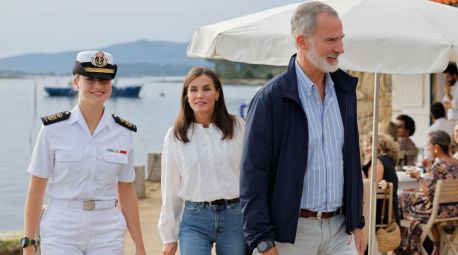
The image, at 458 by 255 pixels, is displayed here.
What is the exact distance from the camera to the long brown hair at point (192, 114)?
Answer: 4.80m

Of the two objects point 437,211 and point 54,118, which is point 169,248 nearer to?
point 54,118

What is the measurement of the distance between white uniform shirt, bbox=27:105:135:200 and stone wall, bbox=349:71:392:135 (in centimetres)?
1127

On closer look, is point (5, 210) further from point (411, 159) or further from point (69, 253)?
point (69, 253)

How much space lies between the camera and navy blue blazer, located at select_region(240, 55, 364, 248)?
12.3 feet

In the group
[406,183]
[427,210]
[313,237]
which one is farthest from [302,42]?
[406,183]

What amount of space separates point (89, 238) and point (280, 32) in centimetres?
215

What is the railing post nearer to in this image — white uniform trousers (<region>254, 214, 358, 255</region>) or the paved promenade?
the paved promenade

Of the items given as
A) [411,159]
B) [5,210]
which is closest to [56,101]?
[5,210]

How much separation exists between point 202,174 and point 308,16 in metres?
1.23

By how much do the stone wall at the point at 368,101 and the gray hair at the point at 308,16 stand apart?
443 inches

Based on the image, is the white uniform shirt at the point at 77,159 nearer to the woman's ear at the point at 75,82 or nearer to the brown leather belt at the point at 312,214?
the woman's ear at the point at 75,82

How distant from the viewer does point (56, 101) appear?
4429 inches

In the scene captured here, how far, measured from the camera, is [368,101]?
1509 cm

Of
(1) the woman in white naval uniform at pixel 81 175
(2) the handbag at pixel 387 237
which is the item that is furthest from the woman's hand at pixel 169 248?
(2) the handbag at pixel 387 237
